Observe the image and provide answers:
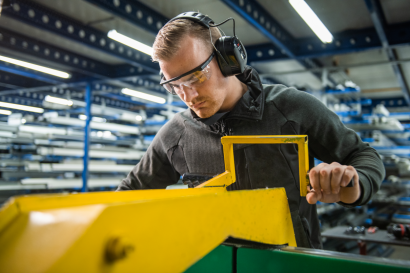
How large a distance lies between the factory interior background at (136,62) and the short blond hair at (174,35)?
2.77m

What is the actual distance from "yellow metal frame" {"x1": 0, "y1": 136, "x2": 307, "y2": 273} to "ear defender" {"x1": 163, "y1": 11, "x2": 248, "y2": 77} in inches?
33.6

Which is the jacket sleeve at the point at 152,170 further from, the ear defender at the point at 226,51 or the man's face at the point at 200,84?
the ear defender at the point at 226,51

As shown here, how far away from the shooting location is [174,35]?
1300 millimetres

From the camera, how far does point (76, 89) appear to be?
26.5 feet

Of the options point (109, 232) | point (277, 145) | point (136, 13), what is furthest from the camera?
point (136, 13)

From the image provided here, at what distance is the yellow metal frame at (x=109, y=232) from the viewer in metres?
0.42

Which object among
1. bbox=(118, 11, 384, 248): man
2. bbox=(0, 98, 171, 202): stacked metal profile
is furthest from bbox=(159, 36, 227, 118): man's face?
bbox=(0, 98, 171, 202): stacked metal profile

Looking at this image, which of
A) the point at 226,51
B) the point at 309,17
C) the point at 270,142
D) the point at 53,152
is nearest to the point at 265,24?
the point at 309,17

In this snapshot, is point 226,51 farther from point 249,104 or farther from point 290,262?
point 290,262

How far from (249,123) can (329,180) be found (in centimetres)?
59

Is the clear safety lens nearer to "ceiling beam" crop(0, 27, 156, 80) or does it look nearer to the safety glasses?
the safety glasses

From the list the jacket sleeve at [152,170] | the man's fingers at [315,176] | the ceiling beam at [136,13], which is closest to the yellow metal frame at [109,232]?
the man's fingers at [315,176]

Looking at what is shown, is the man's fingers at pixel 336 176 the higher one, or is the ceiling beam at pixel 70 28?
the ceiling beam at pixel 70 28

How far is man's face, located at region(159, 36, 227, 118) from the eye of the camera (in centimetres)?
132
